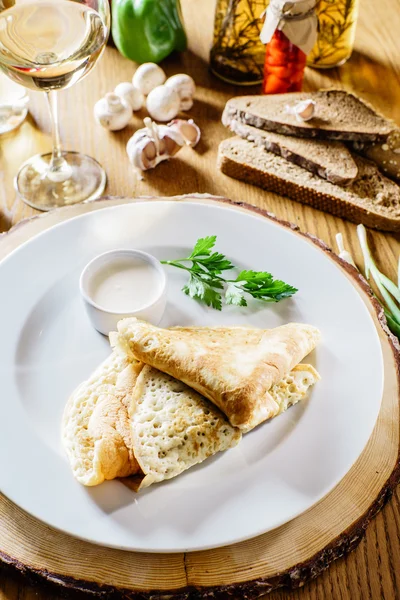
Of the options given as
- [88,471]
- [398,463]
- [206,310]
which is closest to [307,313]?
[206,310]

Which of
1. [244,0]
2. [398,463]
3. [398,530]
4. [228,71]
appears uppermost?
[244,0]

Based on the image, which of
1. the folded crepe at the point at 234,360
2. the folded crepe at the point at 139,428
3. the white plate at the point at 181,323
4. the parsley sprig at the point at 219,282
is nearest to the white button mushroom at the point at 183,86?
the white plate at the point at 181,323

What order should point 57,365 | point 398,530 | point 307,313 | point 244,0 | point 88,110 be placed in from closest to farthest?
point 398,530, point 57,365, point 307,313, point 244,0, point 88,110

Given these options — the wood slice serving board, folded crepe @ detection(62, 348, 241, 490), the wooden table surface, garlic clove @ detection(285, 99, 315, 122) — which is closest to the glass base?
the wooden table surface

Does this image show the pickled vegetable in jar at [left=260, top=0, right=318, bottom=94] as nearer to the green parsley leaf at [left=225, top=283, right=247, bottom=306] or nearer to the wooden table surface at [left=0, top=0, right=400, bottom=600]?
the wooden table surface at [left=0, top=0, right=400, bottom=600]

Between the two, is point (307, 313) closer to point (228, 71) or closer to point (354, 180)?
point (354, 180)

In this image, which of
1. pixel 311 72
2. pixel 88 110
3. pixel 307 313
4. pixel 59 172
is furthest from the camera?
pixel 311 72

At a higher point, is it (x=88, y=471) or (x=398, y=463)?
(x=88, y=471)

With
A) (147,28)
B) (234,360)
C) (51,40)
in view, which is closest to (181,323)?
(234,360)

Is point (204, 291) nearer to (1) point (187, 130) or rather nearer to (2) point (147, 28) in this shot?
(1) point (187, 130)
